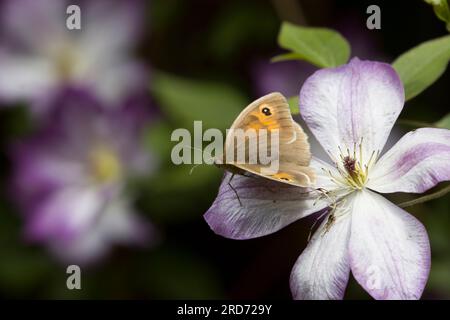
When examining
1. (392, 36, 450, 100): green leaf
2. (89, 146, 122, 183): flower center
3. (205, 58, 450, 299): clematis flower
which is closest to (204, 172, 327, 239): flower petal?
(205, 58, 450, 299): clematis flower

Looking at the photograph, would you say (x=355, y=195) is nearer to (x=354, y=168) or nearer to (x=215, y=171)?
(x=354, y=168)

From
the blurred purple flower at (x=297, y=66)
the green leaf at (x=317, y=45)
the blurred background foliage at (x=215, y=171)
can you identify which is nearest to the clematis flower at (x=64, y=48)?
the blurred background foliage at (x=215, y=171)

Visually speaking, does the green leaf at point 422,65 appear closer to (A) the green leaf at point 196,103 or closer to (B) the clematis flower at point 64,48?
(A) the green leaf at point 196,103

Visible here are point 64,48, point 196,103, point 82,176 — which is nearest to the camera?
point 196,103

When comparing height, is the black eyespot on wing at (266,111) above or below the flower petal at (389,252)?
above

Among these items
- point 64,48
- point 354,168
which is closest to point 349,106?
point 354,168

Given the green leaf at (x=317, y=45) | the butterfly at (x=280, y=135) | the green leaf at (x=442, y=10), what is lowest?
the butterfly at (x=280, y=135)

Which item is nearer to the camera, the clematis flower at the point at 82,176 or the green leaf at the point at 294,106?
the green leaf at the point at 294,106

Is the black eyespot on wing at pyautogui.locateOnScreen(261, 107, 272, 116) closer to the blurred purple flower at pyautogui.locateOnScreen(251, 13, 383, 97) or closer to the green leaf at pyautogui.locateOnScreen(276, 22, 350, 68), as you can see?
the green leaf at pyautogui.locateOnScreen(276, 22, 350, 68)
